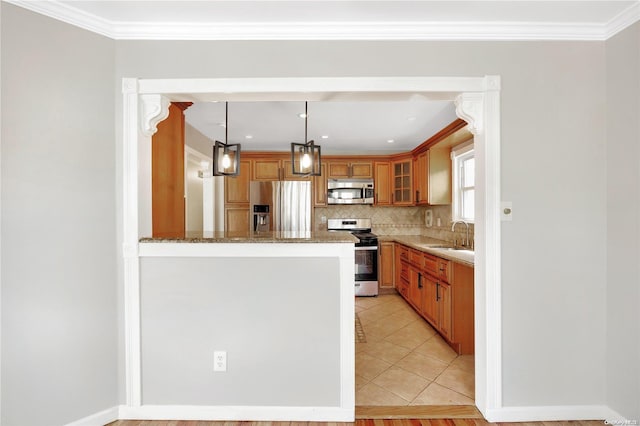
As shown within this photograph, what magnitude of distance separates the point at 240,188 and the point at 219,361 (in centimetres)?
355

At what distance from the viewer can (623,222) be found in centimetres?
173

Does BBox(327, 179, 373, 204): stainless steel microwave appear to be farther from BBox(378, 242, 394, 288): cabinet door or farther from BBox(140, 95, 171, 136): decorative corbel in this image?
BBox(140, 95, 171, 136): decorative corbel

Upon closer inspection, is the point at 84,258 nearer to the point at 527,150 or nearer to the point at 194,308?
the point at 194,308

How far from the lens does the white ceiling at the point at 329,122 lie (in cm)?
317

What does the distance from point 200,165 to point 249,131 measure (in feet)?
3.23

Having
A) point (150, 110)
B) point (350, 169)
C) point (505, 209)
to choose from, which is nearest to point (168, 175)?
point (150, 110)

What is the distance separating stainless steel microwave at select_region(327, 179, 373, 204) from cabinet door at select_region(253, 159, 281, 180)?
3.20 feet

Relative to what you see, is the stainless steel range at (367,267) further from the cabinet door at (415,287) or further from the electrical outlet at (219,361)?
the electrical outlet at (219,361)

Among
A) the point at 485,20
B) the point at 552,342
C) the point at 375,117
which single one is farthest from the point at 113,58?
the point at 552,342

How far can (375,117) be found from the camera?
349cm

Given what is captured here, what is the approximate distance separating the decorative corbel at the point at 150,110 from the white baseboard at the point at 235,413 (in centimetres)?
168

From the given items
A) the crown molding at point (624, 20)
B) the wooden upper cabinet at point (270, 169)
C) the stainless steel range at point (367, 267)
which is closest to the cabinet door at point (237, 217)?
the wooden upper cabinet at point (270, 169)

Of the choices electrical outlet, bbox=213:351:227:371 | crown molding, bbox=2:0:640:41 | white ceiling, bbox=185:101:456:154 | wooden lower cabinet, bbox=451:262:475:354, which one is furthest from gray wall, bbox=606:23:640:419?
electrical outlet, bbox=213:351:227:371

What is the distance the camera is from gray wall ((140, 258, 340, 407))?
6.03 feet
